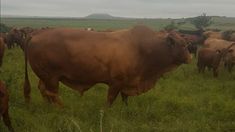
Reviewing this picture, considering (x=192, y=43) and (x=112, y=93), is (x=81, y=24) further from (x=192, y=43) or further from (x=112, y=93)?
(x=112, y=93)

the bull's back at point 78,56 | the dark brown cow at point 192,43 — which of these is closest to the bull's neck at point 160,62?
the bull's back at point 78,56

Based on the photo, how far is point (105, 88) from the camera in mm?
11828

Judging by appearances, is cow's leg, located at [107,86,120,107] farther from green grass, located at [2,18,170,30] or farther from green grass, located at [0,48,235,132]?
green grass, located at [2,18,170,30]

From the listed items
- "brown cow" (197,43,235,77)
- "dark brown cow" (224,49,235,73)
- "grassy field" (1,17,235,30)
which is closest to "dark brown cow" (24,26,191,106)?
"brown cow" (197,43,235,77)

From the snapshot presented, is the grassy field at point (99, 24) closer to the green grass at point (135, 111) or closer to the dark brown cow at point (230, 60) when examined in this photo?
the dark brown cow at point (230, 60)

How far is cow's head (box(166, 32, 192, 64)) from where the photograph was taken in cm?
943

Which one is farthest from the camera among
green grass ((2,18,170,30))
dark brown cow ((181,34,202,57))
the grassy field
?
green grass ((2,18,170,30))

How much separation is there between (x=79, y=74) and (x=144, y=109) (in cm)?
153

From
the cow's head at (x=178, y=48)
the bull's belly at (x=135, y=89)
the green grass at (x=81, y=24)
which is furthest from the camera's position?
the green grass at (x=81, y=24)

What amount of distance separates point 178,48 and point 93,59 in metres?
1.90

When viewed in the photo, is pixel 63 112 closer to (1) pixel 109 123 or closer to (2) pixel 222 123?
(1) pixel 109 123

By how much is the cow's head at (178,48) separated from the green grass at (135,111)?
42.2 inches

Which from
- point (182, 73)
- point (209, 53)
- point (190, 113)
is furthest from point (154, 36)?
point (209, 53)

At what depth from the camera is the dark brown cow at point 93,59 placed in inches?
350
